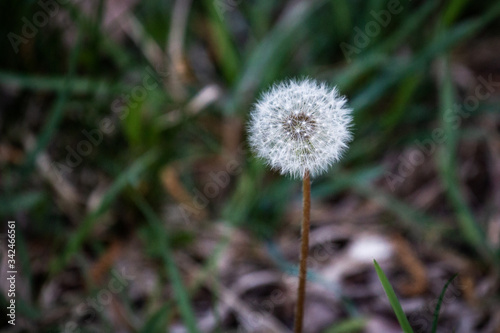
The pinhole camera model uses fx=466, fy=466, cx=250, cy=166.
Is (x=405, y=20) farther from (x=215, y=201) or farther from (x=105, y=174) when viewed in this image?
(x=105, y=174)

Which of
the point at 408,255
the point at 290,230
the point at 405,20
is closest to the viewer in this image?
the point at 408,255

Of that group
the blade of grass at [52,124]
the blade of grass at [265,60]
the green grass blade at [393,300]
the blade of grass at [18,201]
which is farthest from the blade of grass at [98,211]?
the green grass blade at [393,300]

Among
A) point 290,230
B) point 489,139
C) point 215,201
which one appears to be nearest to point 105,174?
point 215,201

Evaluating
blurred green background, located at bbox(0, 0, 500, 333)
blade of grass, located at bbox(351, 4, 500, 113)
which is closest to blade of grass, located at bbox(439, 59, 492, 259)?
blurred green background, located at bbox(0, 0, 500, 333)

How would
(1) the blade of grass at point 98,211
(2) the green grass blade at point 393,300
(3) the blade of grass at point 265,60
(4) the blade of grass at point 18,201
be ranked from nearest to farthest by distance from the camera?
(2) the green grass blade at point 393,300 → (1) the blade of grass at point 98,211 → (4) the blade of grass at point 18,201 → (3) the blade of grass at point 265,60

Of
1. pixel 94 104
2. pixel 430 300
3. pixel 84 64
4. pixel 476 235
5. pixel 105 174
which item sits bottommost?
pixel 430 300

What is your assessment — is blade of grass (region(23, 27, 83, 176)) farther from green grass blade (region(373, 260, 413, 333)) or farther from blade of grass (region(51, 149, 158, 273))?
green grass blade (region(373, 260, 413, 333))

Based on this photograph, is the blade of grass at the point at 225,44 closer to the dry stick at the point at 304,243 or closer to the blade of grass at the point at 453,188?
the blade of grass at the point at 453,188
